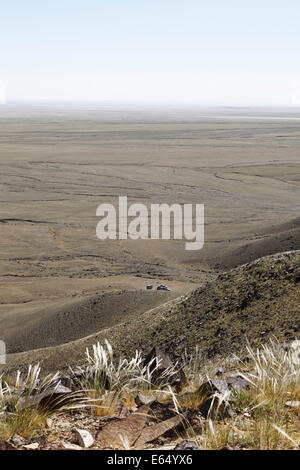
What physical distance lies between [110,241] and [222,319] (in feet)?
81.9

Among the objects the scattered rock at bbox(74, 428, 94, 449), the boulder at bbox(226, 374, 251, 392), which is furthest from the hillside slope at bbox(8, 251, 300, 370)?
the scattered rock at bbox(74, 428, 94, 449)

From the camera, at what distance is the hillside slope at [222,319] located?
9.77 meters

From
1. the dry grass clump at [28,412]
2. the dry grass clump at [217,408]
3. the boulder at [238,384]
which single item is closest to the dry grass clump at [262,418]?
the dry grass clump at [217,408]

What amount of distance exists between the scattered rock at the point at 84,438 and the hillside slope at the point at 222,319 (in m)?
5.87

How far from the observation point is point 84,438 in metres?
3.44

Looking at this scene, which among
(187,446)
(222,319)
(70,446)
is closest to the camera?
(187,446)

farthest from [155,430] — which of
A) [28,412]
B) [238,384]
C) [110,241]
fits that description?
[110,241]

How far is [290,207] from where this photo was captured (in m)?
47.4

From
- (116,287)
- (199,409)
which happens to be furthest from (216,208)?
(199,409)

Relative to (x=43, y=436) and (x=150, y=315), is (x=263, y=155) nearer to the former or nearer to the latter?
(x=150, y=315)

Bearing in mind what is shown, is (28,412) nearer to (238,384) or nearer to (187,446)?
(187,446)

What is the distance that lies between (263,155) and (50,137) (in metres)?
50.7

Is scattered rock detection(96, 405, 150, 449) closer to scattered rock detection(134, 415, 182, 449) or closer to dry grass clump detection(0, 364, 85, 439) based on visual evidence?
scattered rock detection(134, 415, 182, 449)

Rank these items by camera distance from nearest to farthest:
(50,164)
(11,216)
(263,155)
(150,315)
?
(150,315) < (11,216) < (50,164) < (263,155)
